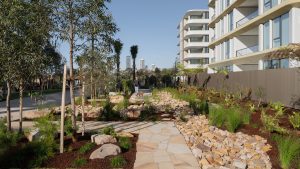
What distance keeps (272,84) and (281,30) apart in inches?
271

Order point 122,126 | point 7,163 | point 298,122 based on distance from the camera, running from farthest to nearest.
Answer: point 122,126, point 298,122, point 7,163

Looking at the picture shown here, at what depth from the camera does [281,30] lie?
23797mm

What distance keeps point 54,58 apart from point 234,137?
5.60 m

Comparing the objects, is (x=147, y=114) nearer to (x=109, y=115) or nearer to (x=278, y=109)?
(x=109, y=115)

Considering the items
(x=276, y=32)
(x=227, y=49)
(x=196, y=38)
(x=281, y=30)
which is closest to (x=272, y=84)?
(x=281, y=30)

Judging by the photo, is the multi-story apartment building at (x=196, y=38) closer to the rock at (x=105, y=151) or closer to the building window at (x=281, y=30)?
the building window at (x=281, y=30)

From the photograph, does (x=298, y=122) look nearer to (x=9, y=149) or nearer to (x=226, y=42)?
(x=9, y=149)

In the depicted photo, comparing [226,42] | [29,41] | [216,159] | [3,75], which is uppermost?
[226,42]

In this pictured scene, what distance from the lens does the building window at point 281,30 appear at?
2289cm

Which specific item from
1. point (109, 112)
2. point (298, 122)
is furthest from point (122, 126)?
point (298, 122)

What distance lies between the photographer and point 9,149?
316 inches

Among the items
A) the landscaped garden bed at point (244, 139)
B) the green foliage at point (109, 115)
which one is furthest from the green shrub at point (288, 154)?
the green foliage at point (109, 115)

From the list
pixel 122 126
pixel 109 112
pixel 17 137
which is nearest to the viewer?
pixel 17 137

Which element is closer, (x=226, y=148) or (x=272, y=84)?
(x=226, y=148)
